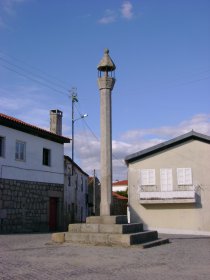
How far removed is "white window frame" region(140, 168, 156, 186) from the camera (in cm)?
2422

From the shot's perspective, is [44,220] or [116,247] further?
[44,220]

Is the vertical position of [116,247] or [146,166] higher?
[146,166]

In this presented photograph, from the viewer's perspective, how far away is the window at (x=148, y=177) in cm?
2422

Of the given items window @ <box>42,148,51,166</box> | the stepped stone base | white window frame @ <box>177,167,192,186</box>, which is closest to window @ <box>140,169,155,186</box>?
white window frame @ <box>177,167,192,186</box>

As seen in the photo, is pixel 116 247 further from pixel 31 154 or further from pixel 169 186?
pixel 169 186

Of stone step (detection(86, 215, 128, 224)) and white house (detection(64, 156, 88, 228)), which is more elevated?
white house (detection(64, 156, 88, 228))

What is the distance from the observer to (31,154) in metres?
21.3

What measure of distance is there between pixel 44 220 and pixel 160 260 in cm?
1269

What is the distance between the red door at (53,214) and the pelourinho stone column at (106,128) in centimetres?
880

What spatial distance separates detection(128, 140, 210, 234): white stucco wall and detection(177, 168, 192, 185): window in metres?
0.22

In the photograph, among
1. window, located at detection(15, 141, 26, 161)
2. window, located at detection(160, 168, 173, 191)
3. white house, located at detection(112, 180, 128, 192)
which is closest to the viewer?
window, located at detection(15, 141, 26, 161)

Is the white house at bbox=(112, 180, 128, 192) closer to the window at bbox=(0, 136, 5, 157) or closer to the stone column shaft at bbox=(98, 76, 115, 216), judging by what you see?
the window at bbox=(0, 136, 5, 157)

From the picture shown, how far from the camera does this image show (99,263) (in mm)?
9352

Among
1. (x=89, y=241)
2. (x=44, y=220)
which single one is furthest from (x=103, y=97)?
(x=44, y=220)
